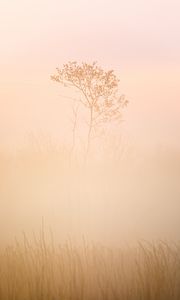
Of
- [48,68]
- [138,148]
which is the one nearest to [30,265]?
[138,148]

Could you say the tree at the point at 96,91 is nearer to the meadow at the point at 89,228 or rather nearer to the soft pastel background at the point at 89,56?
the soft pastel background at the point at 89,56

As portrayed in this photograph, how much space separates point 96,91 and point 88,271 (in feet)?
2.97

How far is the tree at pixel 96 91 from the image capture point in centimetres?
241

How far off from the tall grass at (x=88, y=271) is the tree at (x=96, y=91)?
1.76ft

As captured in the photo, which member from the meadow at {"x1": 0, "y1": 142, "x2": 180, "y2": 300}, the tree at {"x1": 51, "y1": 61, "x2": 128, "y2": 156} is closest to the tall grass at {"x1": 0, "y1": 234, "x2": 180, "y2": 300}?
the meadow at {"x1": 0, "y1": 142, "x2": 180, "y2": 300}

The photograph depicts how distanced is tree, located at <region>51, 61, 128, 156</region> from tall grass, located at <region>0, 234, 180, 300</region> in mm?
537

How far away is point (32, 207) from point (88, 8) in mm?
1043

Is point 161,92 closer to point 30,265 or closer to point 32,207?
point 32,207

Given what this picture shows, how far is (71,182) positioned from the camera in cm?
246

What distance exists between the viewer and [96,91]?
7.93 feet

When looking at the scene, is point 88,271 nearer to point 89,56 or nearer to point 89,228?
point 89,228

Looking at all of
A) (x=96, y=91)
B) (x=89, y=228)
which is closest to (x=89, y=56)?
(x=96, y=91)

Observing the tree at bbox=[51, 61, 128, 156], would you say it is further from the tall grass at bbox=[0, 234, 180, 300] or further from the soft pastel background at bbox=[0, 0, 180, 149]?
the tall grass at bbox=[0, 234, 180, 300]

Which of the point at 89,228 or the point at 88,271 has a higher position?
the point at 89,228
